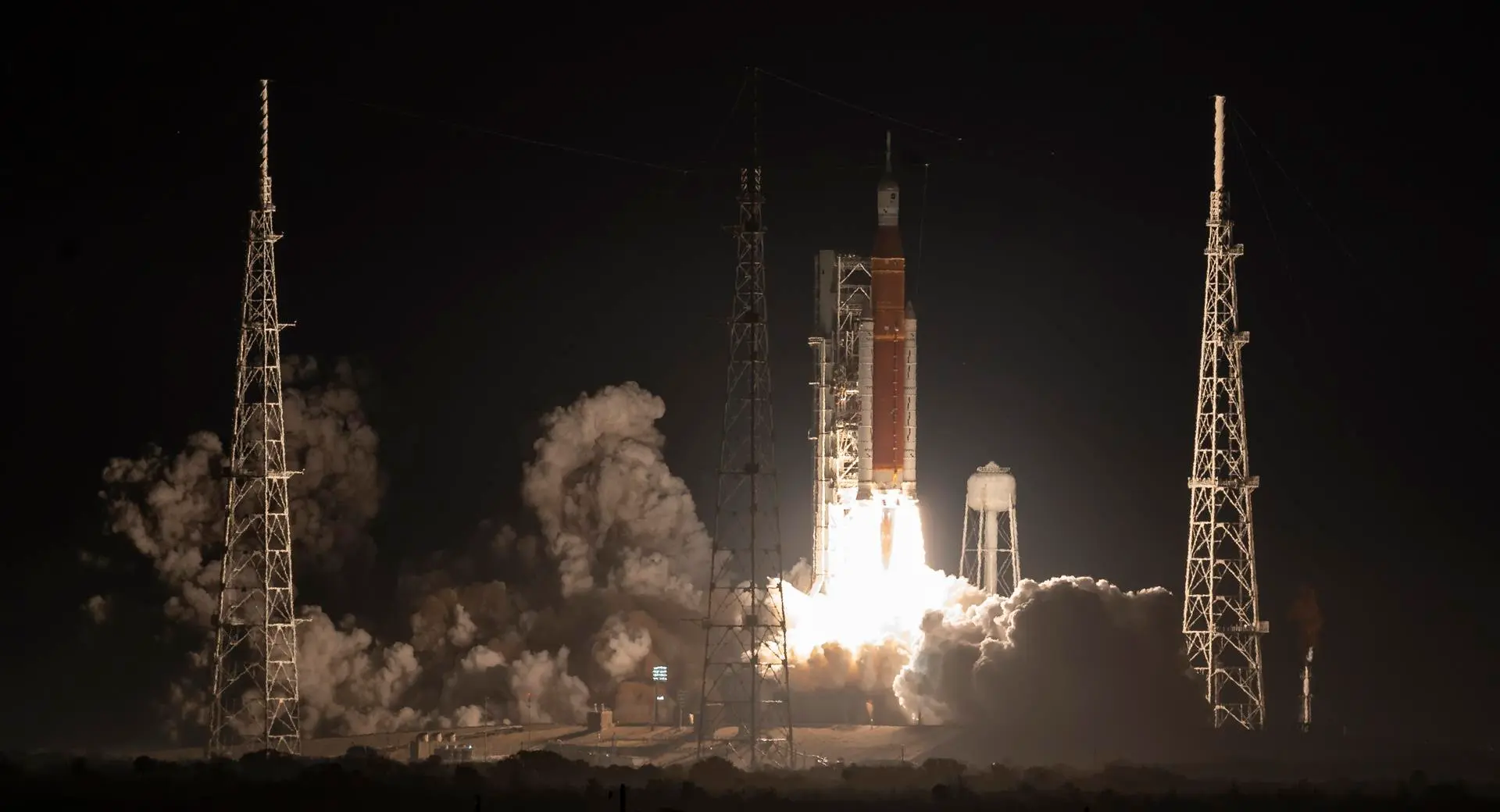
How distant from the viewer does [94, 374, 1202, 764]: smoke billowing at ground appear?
8100 centimetres

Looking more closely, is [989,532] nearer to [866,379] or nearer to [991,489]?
[991,489]

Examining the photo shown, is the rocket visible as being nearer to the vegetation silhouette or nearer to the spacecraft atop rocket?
the spacecraft atop rocket

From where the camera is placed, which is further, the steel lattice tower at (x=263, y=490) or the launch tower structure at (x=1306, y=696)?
the launch tower structure at (x=1306, y=696)

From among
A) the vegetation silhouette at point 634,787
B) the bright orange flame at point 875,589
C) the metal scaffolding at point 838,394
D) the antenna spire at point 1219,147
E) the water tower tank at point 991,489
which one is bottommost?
the vegetation silhouette at point 634,787

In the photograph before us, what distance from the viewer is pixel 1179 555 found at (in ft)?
333

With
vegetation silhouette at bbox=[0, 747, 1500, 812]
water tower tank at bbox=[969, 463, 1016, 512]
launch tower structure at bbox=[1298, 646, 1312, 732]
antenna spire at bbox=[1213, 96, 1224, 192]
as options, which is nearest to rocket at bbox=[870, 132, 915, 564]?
water tower tank at bbox=[969, 463, 1016, 512]

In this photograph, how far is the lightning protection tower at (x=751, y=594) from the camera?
248ft

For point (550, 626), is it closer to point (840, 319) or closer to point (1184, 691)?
point (840, 319)

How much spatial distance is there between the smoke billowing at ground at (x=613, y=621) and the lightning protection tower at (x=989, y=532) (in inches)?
71.6

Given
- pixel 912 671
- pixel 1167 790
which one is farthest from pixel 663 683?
pixel 1167 790

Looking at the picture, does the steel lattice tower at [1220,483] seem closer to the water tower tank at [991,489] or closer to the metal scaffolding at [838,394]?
the water tower tank at [991,489]

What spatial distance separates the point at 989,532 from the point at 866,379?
604 cm

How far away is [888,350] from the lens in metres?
89.1

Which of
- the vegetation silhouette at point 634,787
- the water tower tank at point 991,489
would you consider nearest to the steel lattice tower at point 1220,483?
the water tower tank at point 991,489
